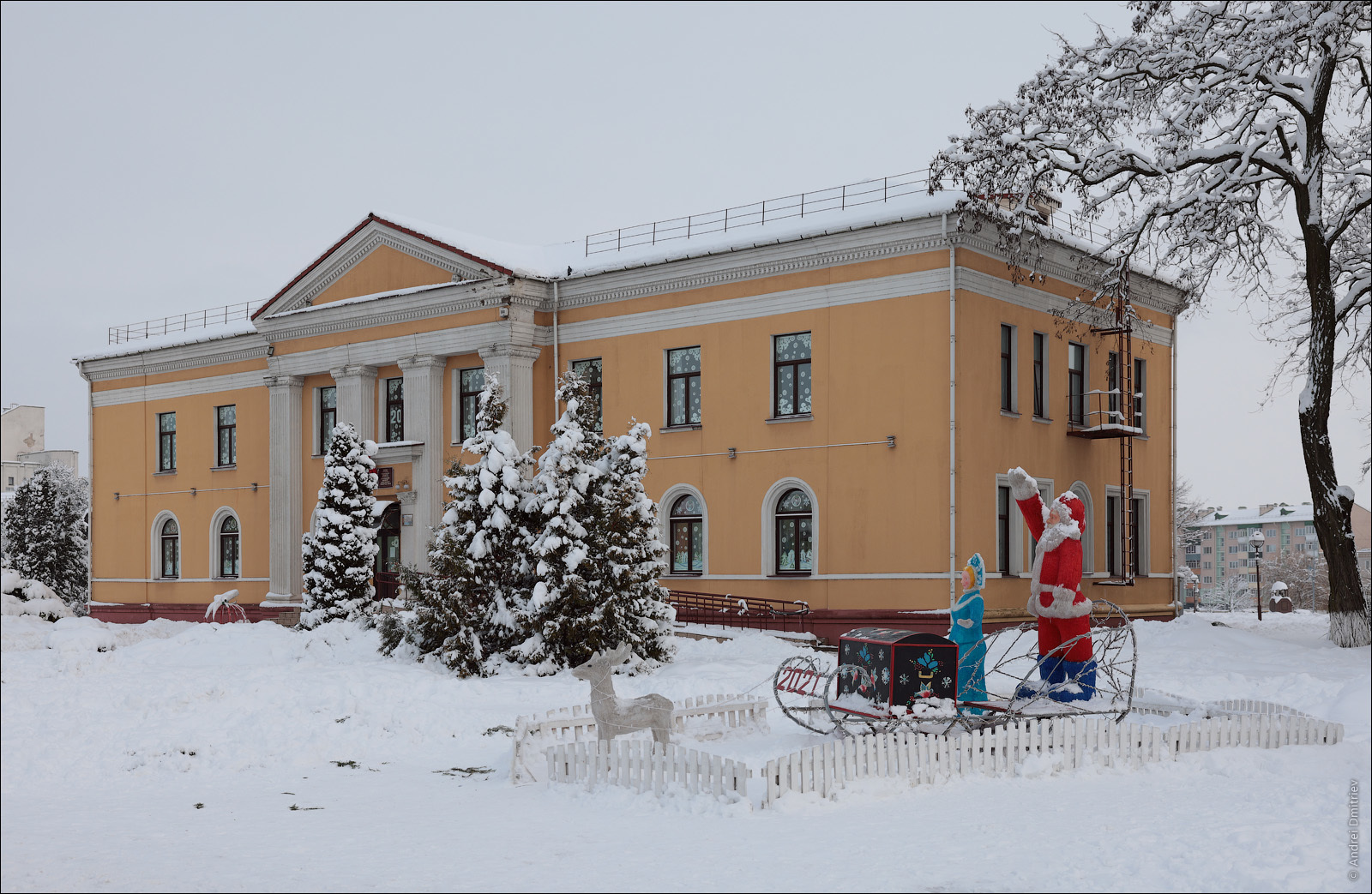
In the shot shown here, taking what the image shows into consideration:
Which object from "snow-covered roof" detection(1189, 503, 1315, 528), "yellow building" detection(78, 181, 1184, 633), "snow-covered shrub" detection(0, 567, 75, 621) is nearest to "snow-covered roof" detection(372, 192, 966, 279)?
"yellow building" detection(78, 181, 1184, 633)

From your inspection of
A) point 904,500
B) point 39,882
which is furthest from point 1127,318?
point 39,882

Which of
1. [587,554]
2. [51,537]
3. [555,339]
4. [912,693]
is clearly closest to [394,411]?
[555,339]

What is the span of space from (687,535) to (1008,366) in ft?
25.8

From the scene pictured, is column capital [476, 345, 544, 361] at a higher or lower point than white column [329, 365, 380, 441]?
higher

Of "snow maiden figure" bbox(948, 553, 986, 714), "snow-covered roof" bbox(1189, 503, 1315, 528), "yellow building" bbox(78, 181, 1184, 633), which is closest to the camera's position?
"snow maiden figure" bbox(948, 553, 986, 714)

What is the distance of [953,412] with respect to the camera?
24.8 metres

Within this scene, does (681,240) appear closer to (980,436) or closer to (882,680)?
(980,436)

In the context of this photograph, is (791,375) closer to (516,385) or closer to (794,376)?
(794,376)

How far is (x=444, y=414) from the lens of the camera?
32.1 m

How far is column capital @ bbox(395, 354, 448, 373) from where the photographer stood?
31.8m

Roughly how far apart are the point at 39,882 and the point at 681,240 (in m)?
23.3

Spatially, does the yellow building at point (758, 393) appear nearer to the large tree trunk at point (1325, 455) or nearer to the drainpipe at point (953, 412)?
the drainpipe at point (953, 412)

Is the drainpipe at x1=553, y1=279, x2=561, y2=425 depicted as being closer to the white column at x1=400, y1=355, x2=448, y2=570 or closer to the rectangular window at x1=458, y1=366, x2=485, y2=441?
the rectangular window at x1=458, y1=366, x2=485, y2=441

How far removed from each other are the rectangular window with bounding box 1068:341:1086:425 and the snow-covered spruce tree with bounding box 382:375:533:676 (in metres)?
13.9
